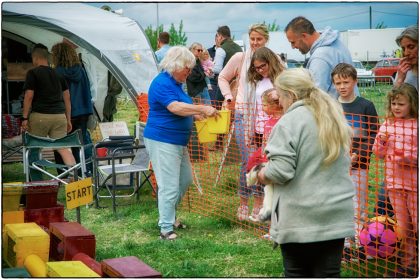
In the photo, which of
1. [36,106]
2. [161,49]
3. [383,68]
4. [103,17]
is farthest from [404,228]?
[383,68]

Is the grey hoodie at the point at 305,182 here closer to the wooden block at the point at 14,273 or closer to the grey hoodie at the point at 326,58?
the wooden block at the point at 14,273

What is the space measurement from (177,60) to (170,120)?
1.61 feet

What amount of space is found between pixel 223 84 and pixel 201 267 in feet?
7.34

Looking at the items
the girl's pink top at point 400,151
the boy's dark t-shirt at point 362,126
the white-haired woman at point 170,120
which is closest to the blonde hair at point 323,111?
the girl's pink top at point 400,151

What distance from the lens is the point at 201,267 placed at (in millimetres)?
5031

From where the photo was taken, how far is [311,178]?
3363 mm

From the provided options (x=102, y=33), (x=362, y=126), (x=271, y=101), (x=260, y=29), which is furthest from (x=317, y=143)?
(x=102, y=33)

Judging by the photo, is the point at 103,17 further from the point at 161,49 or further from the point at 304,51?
the point at 304,51

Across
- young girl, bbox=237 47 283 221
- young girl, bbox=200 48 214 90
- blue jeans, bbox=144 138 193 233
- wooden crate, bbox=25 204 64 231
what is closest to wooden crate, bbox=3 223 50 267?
wooden crate, bbox=25 204 64 231

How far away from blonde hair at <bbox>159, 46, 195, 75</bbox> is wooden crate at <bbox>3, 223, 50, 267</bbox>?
1704 millimetres

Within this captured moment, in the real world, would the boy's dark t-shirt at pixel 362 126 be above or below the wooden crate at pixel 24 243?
above

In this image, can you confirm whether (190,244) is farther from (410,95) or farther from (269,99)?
(410,95)

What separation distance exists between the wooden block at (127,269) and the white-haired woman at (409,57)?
2189 millimetres

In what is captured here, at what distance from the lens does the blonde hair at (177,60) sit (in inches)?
222
